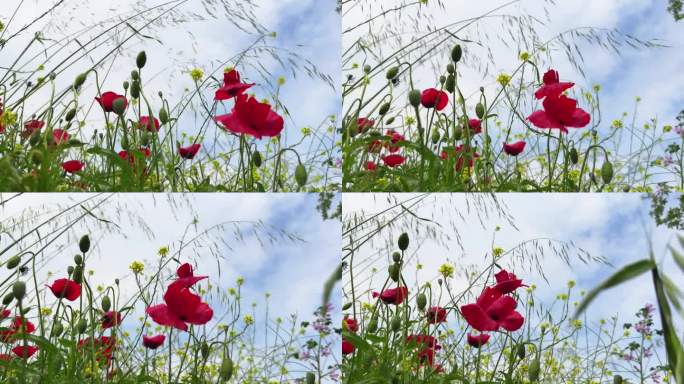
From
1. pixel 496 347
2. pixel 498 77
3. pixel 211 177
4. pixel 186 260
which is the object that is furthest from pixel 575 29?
pixel 186 260

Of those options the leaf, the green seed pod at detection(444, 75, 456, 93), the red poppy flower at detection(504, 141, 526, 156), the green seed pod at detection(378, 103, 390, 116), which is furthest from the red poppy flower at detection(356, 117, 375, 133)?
the leaf

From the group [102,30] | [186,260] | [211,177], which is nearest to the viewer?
[186,260]

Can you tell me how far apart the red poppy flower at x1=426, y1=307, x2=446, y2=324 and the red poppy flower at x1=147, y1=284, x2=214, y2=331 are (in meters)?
0.41

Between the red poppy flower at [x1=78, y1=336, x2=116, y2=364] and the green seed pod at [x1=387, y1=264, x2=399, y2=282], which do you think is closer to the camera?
the green seed pod at [x1=387, y1=264, x2=399, y2=282]

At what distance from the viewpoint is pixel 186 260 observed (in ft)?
4.67

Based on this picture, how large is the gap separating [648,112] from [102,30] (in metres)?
1.26

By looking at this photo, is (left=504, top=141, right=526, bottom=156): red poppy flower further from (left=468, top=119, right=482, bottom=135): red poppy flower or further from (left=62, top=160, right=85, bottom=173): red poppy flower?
(left=62, top=160, right=85, bottom=173): red poppy flower

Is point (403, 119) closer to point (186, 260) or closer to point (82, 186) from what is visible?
point (186, 260)

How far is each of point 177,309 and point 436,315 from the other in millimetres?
473

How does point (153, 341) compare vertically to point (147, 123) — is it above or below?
below

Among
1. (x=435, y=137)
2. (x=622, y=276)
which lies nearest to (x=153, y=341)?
(x=435, y=137)

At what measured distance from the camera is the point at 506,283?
4.16ft

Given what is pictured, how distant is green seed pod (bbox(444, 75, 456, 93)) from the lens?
1.48 meters

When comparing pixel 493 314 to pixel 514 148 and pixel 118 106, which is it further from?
pixel 118 106
